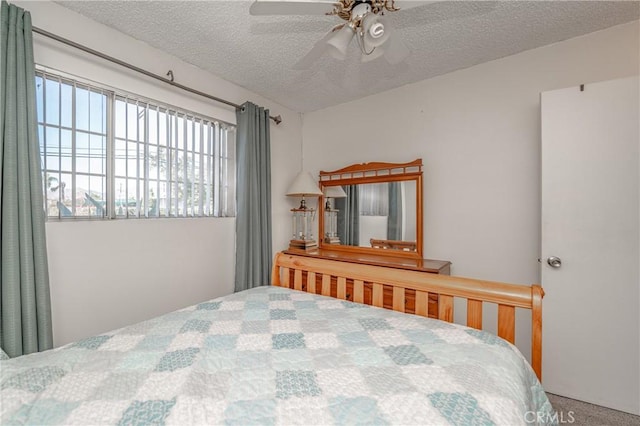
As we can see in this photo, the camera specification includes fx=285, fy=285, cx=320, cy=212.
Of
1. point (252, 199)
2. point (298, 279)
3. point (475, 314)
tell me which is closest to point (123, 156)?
point (252, 199)

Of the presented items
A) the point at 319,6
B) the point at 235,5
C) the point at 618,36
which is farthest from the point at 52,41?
the point at 618,36

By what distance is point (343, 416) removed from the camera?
67 centimetres

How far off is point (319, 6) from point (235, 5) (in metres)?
0.75

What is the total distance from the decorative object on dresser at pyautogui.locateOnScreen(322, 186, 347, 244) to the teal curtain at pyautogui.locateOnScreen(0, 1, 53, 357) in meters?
2.20

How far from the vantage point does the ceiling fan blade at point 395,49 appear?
1320 millimetres

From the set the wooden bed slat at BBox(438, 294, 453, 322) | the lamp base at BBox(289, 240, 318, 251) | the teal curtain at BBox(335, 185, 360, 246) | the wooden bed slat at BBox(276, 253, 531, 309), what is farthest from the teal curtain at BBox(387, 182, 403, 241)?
the wooden bed slat at BBox(438, 294, 453, 322)

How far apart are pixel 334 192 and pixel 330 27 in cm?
157

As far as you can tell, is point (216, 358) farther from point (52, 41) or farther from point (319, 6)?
point (52, 41)

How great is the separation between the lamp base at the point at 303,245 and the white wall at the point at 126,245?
0.67m

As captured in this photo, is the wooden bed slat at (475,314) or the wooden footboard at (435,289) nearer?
the wooden footboard at (435,289)

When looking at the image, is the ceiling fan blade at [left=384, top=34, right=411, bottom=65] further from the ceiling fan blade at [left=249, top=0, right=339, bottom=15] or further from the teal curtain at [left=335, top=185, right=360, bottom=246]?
the teal curtain at [left=335, top=185, right=360, bottom=246]

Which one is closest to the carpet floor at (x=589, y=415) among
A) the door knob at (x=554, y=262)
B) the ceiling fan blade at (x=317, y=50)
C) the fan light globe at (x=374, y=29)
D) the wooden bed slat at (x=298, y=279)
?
the door knob at (x=554, y=262)

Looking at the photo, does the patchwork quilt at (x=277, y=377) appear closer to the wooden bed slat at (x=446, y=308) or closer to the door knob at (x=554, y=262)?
the wooden bed slat at (x=446, y=308)

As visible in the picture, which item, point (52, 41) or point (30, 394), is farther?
point (52, 41)
